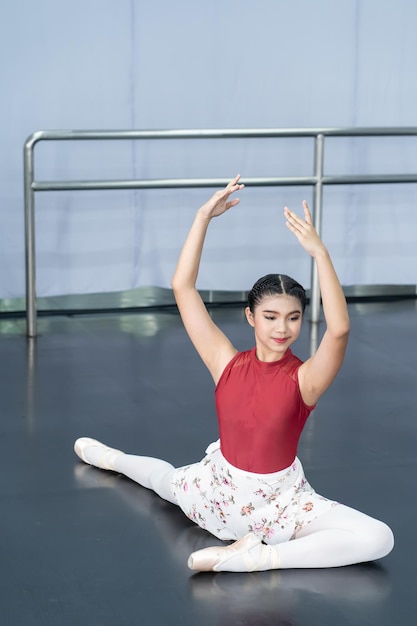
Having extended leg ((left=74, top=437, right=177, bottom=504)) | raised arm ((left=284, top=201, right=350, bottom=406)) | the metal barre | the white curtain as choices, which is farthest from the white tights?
the white curtain

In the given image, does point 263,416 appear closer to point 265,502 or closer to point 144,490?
point 265,502

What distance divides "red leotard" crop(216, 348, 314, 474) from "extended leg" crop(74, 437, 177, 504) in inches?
11.7

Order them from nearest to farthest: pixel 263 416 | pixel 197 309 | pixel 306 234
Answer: pixel 306 234 → pixel 263 416 → pixel 197 309

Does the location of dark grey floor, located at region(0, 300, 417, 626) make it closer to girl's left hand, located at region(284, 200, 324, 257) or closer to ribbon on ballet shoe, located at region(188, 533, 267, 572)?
ribbon on ballet shoe, located at region(188, 533, 267, 572)

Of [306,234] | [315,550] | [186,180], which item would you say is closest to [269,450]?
[315,550]

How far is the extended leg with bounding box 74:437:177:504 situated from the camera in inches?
95.4

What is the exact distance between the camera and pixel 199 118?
4.34 m

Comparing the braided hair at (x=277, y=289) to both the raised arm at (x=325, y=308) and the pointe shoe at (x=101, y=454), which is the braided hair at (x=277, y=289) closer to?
the raised arm at (x=325, y=308)

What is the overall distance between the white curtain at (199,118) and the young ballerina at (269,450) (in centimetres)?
212

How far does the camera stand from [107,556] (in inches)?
84.2

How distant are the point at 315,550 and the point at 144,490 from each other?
1.80ft

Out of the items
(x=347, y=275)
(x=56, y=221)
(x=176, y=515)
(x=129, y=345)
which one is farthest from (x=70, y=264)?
(x=176, y=515)

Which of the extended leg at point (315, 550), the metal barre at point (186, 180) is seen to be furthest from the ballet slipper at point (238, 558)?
the metal barre at point (186, 180)

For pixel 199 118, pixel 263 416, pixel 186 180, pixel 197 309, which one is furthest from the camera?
pixel 199 118
